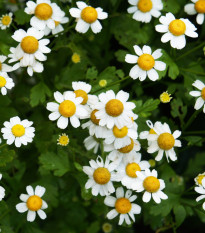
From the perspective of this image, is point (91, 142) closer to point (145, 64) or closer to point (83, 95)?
point (83, 95)

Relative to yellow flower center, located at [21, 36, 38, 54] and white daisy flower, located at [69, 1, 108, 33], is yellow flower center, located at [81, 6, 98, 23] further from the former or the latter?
yellow flower center, located at [21, 36, 38, 54]

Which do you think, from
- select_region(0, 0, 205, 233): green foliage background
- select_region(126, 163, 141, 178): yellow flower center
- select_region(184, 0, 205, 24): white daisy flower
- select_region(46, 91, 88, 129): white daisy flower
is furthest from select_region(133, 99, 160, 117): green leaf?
select_region(184, 0, 205, 24): white daisy flower

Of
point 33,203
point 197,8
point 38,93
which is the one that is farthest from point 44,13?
point 33,203

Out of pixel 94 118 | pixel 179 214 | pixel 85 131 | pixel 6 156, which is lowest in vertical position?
pixel 179 214

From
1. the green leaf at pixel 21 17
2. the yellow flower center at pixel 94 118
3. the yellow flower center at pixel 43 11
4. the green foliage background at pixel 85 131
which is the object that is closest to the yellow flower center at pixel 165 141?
the green foliage background at pixel 85 131

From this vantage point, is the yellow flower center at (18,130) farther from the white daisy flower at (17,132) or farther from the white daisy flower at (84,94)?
the white daisy flower at (84,94)

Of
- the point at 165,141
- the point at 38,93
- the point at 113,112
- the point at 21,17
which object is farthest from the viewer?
the point at 21,17
